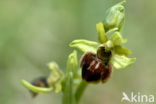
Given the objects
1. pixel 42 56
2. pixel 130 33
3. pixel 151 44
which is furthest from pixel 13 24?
pixel 151 44

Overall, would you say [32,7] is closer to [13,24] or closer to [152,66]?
[13,24]

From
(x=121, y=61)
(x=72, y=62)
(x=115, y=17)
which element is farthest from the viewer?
(x=72, y=62)

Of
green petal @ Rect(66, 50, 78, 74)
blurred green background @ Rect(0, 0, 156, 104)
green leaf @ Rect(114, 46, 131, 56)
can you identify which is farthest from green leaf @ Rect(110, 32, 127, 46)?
blurred green background @ Rect(0, 0, 156, 104)

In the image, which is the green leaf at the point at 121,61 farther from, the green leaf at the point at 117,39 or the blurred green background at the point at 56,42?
the blurred green background at the point at 56,42

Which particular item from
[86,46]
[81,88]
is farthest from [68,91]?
[86,46]

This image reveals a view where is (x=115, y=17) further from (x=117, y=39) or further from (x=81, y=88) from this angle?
(x=81, y=88)

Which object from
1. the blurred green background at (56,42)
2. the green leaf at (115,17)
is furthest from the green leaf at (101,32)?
the blurred green background at (56,42)
